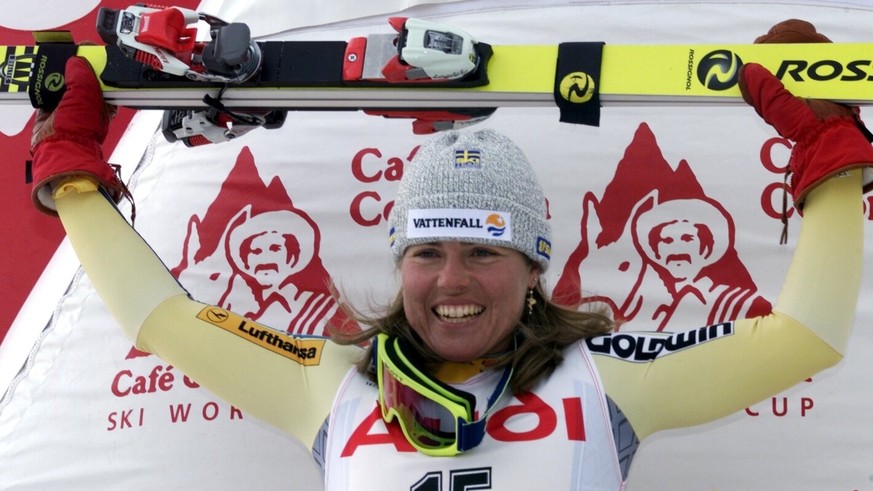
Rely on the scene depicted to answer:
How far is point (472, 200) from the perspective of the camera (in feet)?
6.51

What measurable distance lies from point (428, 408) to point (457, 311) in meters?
0.17

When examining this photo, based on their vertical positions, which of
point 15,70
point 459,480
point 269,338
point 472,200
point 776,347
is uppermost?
point 15,70

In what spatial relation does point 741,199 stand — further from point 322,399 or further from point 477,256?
point 322,399

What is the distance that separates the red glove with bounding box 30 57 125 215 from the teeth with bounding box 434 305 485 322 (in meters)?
0.67

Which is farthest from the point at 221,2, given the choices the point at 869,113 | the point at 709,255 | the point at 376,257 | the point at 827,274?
the point at 827,274

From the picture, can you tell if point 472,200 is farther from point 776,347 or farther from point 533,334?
point 776,347

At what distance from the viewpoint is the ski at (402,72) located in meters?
2.04

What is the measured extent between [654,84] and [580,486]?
0.68m

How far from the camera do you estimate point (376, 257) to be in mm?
2828

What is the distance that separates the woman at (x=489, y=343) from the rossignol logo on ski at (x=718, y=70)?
0.12ft

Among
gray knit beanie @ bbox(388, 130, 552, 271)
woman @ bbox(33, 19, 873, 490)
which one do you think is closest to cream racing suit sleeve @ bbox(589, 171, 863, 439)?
woman @ bbox(33, 19, 873, 490)

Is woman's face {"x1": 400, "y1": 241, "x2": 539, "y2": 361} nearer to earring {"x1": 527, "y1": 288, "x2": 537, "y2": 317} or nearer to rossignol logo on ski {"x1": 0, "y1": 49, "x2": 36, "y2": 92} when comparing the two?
earring {"x1": 527, "y1": 288, "x2": 537, "y2": 317}

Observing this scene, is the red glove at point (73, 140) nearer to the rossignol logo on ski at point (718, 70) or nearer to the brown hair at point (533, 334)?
the brown hair at point (533, 334)

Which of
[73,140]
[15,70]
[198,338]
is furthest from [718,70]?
[15,70]
